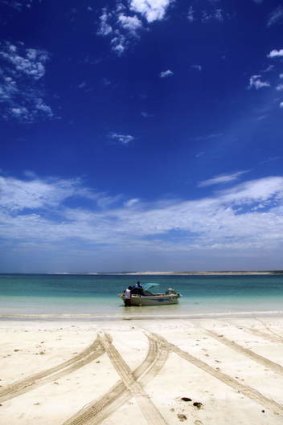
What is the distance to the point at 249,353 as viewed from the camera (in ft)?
36.3

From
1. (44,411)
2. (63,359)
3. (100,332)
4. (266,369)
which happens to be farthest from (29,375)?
(100,332)

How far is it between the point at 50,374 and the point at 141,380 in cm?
223

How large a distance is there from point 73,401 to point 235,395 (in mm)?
3171

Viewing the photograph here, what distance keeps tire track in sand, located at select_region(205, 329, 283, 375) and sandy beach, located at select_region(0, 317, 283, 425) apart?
25 mm

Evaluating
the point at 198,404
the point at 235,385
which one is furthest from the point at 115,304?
the point at 198,404

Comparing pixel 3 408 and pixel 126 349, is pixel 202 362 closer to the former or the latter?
pixel 126 349

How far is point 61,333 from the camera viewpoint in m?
15.0

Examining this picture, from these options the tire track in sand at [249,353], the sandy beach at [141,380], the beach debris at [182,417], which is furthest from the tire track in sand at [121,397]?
the tire track in sand at [249,353]

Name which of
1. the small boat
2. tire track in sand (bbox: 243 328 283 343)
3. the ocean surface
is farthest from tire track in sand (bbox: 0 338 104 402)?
the small boat

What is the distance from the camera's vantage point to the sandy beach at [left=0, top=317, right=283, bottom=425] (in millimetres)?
6348

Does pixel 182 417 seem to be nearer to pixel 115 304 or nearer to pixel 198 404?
pixel 198 404

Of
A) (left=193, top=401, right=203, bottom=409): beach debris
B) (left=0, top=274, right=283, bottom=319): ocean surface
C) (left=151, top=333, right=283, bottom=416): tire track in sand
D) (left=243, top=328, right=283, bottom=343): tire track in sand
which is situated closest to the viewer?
(left=193, top=401, right=203, bottom=409): beach debris

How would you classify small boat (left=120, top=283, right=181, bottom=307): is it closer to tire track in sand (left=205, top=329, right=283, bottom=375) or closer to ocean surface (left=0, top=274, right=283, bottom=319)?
ocean surface (left=0, top=274, right=283, bottom=319)

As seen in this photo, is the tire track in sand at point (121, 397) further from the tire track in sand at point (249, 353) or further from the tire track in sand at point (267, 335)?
the tire track in sand at point (267, 335)
